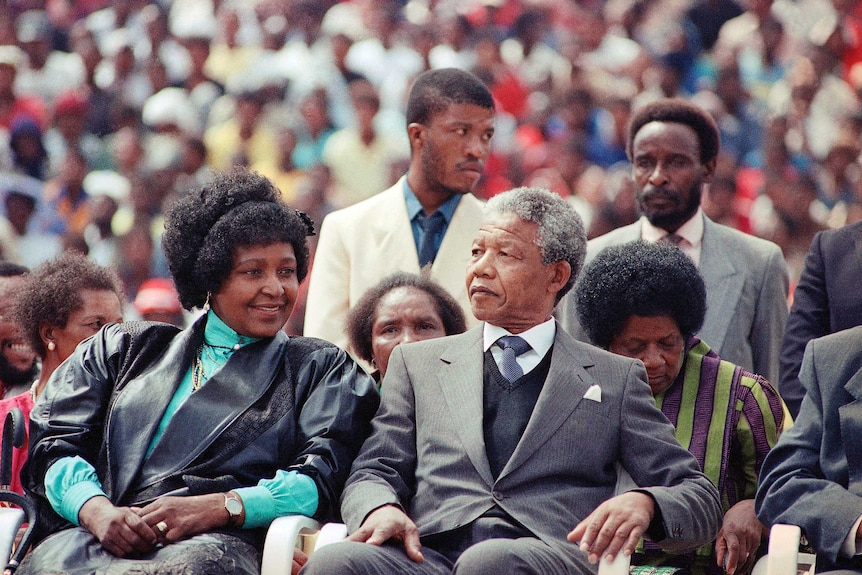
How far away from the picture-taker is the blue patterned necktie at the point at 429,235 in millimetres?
5488

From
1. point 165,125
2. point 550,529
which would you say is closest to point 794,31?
point 165,125

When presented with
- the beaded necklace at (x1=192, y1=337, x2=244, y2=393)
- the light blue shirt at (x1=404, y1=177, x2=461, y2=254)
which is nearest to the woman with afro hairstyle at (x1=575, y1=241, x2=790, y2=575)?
the light blue shirt at (x1=404, y1=177, x2=461, y2=254)

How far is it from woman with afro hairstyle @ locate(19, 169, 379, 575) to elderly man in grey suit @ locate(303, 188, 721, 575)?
22 cm

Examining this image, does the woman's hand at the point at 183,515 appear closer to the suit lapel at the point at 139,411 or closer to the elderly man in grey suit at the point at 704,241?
the suit lapel at the point at 139,411

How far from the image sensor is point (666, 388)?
4336mm

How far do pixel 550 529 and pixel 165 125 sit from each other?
818cm

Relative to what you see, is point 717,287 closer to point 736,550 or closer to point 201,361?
point 736,550

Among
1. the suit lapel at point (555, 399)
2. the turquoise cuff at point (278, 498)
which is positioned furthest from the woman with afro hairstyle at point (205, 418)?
the suit lapel at point (555, 399)

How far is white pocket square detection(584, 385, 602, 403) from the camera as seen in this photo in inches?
148

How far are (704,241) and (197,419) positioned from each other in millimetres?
2434

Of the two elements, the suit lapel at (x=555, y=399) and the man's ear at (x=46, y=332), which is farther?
the man's ear at (x=46, y=332)

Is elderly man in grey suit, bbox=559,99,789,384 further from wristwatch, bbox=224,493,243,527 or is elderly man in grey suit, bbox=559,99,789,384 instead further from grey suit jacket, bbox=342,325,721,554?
wristwatch, bbox=224,493,243,527

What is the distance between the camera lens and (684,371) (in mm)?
4355

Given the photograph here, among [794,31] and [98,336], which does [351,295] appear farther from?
[794,31]
